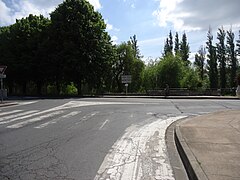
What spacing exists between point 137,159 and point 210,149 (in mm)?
1682

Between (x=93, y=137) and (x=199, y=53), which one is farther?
(x=199, y=53)

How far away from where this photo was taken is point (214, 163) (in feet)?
20.5

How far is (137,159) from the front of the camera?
7.37 metres

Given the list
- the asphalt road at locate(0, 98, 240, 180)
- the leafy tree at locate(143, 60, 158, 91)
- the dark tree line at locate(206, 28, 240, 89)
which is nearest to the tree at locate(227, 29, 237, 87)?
the dark tree line at locate(206, 28, 240, 89)

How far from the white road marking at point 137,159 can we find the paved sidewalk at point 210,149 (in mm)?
488

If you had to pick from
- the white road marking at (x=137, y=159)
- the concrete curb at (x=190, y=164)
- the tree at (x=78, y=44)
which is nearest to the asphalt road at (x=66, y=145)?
the white road marking at (x=137, y=159)

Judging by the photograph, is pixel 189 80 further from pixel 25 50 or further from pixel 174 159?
pixel 174 159

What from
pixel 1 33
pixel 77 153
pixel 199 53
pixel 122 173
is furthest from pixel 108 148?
pixel 199 53

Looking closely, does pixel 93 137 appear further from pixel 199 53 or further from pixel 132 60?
pixel 199 53

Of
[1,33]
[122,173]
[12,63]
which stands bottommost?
[122,173]

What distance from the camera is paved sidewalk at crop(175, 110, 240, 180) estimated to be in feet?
18.5

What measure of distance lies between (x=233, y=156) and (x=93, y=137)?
4.57 metres

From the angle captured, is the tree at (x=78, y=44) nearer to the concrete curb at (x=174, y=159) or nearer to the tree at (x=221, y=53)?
the concrete curb at (x=174, y=159)

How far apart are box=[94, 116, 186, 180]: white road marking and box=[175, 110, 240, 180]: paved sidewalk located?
49cm
